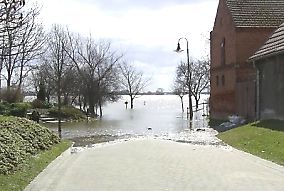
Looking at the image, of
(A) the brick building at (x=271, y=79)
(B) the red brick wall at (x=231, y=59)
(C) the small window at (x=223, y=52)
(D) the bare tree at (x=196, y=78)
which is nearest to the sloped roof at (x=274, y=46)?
(A) the brick building at (x=271, y=79)

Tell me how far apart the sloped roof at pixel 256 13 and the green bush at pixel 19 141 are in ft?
69.3

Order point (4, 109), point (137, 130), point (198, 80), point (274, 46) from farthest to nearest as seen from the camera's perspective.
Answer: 1. point (198, 80)
2. point (4, 109)
3. point (137, 130)
4. point (274, 46)

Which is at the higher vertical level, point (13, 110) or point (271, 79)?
point (271, 79)

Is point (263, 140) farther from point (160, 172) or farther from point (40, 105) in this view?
point (40, 105)

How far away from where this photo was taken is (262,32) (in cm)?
3750

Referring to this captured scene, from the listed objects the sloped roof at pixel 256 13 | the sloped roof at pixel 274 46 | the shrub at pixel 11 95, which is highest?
the sloped roof at pixel 256 13

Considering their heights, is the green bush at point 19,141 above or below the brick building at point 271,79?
below

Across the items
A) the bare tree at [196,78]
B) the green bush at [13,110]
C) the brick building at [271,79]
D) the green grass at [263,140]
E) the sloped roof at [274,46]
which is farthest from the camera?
the bare tree at [196,78]

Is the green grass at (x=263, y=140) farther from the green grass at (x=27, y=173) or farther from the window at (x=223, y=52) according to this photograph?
the window at (x=223, y=52)

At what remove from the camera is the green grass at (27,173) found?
35.5 feet

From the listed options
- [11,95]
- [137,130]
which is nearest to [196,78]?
[11,95]

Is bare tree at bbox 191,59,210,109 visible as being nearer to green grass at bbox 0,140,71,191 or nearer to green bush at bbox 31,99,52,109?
green bush at bbox 31,99,52,109

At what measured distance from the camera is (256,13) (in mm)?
38500

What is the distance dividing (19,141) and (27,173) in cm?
372
